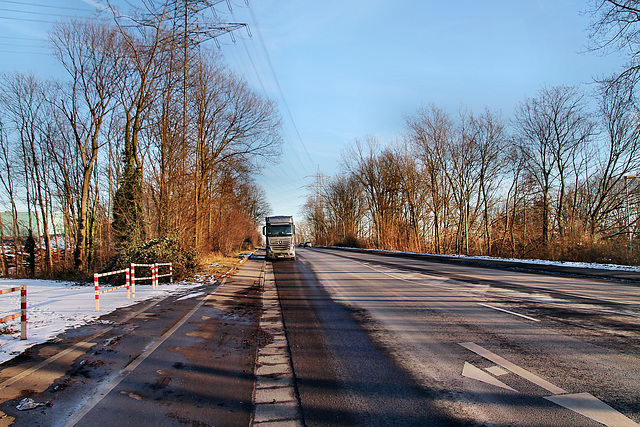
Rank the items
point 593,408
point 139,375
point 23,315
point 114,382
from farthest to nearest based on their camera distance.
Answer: point 23,315 → point 139,375 → point 114,382 → point 593,408

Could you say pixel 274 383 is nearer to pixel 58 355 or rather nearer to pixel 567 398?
pixel 567 398

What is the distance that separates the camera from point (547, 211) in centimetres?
3206

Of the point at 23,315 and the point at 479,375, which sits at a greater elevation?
the point at 23,315

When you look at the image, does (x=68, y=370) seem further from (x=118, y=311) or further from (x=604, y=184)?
(x=604, y=184)

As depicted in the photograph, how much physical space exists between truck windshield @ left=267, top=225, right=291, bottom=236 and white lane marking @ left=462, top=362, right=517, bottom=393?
2569cm

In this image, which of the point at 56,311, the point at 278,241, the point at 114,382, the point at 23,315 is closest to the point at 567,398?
the point at 114,382

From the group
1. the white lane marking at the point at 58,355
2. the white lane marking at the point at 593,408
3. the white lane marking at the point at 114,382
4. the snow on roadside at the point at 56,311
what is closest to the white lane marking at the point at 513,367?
the white lane marking at the point at 593,408

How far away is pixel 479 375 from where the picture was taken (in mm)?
4754

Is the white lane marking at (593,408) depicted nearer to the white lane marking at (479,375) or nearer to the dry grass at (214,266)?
the white lane marking at (479,375)

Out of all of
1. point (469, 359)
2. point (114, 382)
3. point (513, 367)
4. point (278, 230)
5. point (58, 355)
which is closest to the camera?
point (114, 382)

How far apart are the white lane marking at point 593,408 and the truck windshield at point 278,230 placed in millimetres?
26918

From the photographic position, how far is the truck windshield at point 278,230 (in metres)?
30.3

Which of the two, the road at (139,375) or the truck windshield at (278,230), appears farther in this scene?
the truck windshield at (278,230)

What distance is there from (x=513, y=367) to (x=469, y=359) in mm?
574
